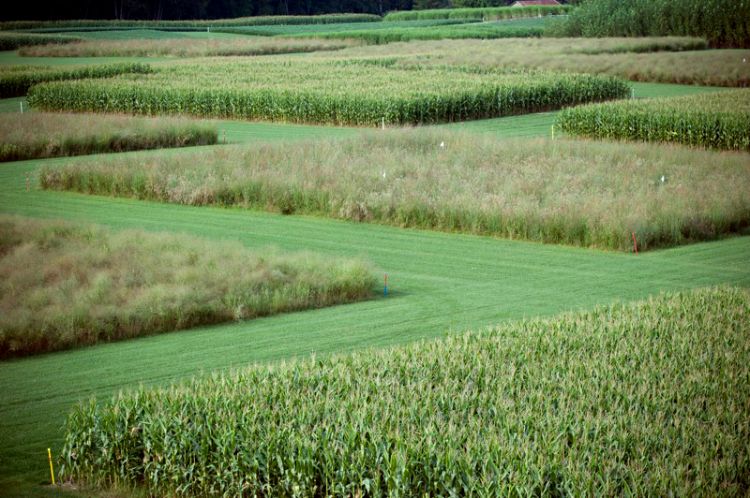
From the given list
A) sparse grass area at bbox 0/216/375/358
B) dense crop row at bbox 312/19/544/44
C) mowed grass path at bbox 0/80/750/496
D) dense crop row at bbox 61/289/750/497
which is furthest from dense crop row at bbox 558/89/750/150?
dense crop row at bbox 312/19/544/44

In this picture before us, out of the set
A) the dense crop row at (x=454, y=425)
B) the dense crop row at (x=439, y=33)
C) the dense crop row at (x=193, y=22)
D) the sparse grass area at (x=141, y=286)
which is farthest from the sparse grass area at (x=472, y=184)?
the dense crop row at (x=193, y=22)

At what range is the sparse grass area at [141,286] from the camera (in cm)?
1366

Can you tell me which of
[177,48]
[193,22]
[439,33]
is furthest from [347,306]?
Result: [193,22]

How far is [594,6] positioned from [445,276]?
73.5m

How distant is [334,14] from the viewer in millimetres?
128750

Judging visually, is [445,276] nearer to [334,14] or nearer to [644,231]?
[644,231]

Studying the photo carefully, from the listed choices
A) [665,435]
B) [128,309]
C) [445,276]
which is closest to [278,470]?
[665,435]

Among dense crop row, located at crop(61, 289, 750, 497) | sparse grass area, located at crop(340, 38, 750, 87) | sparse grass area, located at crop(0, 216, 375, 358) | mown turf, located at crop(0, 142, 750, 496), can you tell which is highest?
sparse grass area, located at crop(340, 38, 750, 87)

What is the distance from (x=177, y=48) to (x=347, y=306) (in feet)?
240

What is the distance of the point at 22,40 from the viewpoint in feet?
279

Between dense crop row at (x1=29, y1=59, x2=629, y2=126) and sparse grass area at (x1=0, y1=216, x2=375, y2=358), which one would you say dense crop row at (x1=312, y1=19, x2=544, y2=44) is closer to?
dense crop row at (x1=29, y1=59, x2=629, y2=126)

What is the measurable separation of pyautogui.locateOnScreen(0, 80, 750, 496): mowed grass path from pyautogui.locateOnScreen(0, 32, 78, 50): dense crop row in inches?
2544

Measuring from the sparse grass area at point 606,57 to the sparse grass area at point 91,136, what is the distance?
1068 inches

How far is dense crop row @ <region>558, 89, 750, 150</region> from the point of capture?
106 feet
